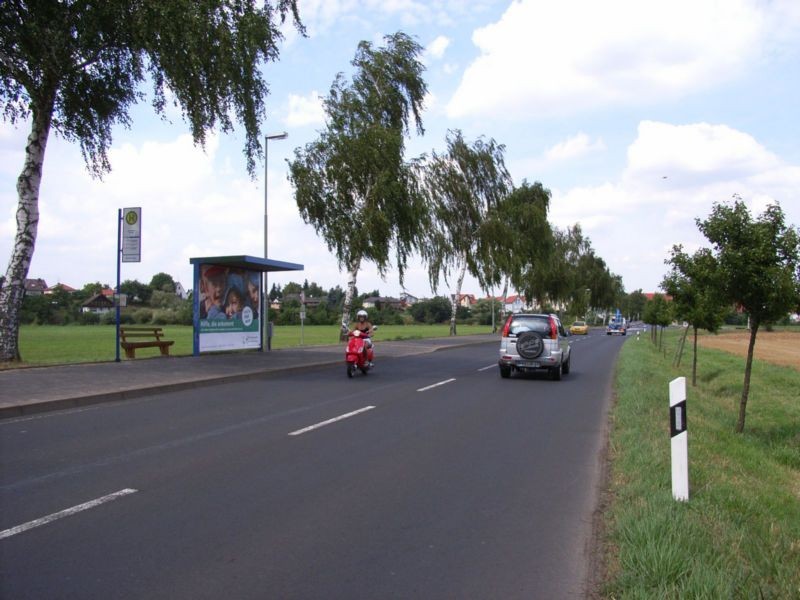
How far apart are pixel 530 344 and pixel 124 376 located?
31.1 ft

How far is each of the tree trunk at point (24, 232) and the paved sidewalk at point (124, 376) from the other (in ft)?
4.98

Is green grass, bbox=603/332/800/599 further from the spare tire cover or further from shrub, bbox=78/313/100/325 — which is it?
shrub, bbox=78/313/100/325

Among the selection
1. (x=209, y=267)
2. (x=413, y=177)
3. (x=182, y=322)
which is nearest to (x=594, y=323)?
(x=182, y=322)

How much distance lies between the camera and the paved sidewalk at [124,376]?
33.8 ft

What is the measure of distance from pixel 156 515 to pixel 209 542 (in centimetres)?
79

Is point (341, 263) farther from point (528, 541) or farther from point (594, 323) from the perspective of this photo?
point (594, 323)

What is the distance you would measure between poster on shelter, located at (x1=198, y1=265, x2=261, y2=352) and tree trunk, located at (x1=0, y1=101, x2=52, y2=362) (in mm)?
5167

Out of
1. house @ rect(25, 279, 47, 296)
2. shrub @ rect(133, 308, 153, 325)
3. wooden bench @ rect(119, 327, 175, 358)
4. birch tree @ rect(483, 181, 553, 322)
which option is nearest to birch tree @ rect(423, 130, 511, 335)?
birch tree @ rect(483, 181, 553, 322)

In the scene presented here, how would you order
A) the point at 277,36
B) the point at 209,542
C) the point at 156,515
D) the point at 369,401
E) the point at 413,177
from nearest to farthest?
the point at 209,542 < the point at 156,515 < the point at 369,401 < the point at 277,36 < the point at 413,177

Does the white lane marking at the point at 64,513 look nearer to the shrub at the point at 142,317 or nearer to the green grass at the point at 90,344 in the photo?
the green grass at the point at 90,344

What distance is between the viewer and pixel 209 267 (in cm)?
2005

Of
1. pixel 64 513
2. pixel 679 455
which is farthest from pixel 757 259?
pixel 64 513

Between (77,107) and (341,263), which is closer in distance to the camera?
(77,107)

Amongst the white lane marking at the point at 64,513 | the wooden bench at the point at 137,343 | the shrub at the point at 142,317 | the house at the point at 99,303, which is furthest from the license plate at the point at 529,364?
the house at the point at 99,303
